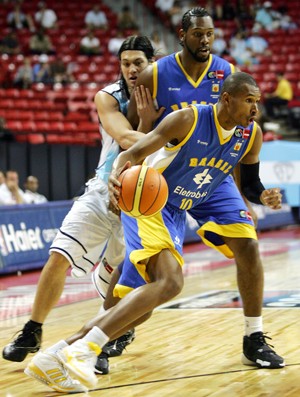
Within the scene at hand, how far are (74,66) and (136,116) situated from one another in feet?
54.5

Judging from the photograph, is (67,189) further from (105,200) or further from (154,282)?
(154,282)

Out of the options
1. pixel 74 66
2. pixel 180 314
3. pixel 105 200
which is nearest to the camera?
pixel 105 200

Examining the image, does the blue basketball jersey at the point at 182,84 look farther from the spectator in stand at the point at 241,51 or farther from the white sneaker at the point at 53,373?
the spectator in stand at the point at 241,51

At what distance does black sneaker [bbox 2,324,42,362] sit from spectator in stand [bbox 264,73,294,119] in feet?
50.4

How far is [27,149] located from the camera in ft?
49.8

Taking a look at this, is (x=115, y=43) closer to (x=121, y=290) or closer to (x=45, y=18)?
(x=45, y=18)

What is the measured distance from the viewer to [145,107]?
16.4 feet

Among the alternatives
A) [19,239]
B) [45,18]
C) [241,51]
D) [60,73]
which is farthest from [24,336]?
[45,18]

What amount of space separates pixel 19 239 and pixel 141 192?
677cm

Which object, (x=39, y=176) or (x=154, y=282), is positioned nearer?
(x=154, y=282)

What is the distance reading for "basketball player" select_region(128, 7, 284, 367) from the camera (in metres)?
4.95

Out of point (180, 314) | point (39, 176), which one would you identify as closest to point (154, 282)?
point (180, 314)

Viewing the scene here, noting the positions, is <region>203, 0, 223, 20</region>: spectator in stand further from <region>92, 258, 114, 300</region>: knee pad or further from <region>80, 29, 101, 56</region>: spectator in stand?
<region>92, 258, 114, 300</region>: knee pad

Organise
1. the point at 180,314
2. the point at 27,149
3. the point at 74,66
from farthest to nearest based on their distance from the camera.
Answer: the point at 74,66
the point at 27,149
the point at 180,314
